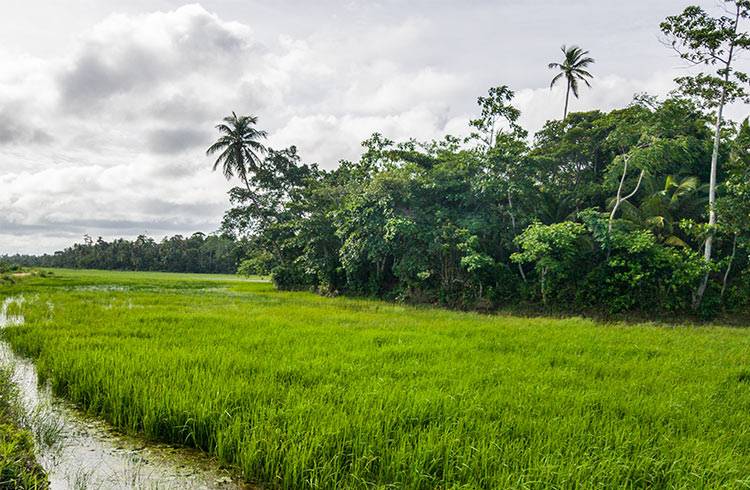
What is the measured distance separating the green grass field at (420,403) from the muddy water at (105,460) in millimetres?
185

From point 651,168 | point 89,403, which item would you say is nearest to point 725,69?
point 651,168

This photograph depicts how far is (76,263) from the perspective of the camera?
81875 millimetres

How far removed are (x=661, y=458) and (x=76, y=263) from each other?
10224 centimetres

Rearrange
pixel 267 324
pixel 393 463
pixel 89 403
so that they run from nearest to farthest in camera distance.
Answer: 1. pixel 393 463
2. pixel 89 403
3. pixel 267 324

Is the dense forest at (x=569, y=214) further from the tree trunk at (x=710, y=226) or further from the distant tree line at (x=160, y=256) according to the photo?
the distant tree line at (x=160, y=256)

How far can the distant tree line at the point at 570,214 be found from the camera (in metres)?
13.6

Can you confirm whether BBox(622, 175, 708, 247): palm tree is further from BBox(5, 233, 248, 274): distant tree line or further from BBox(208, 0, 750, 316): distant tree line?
BBox(5, 233, 248, 274): distant tree line

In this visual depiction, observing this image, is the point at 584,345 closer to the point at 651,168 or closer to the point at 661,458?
the point at 661,458

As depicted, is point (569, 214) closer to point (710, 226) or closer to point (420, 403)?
point (710, 226)

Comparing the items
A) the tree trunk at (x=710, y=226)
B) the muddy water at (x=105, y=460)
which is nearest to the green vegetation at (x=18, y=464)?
the muddy water at (x=105, y=460)

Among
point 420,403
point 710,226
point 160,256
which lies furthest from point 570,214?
point 160,256

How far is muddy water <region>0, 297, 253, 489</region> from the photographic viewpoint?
307 cm

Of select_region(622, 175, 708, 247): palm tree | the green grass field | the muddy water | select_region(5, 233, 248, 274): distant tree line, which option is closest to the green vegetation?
the muddy water

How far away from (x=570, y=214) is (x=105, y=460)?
714 inches
